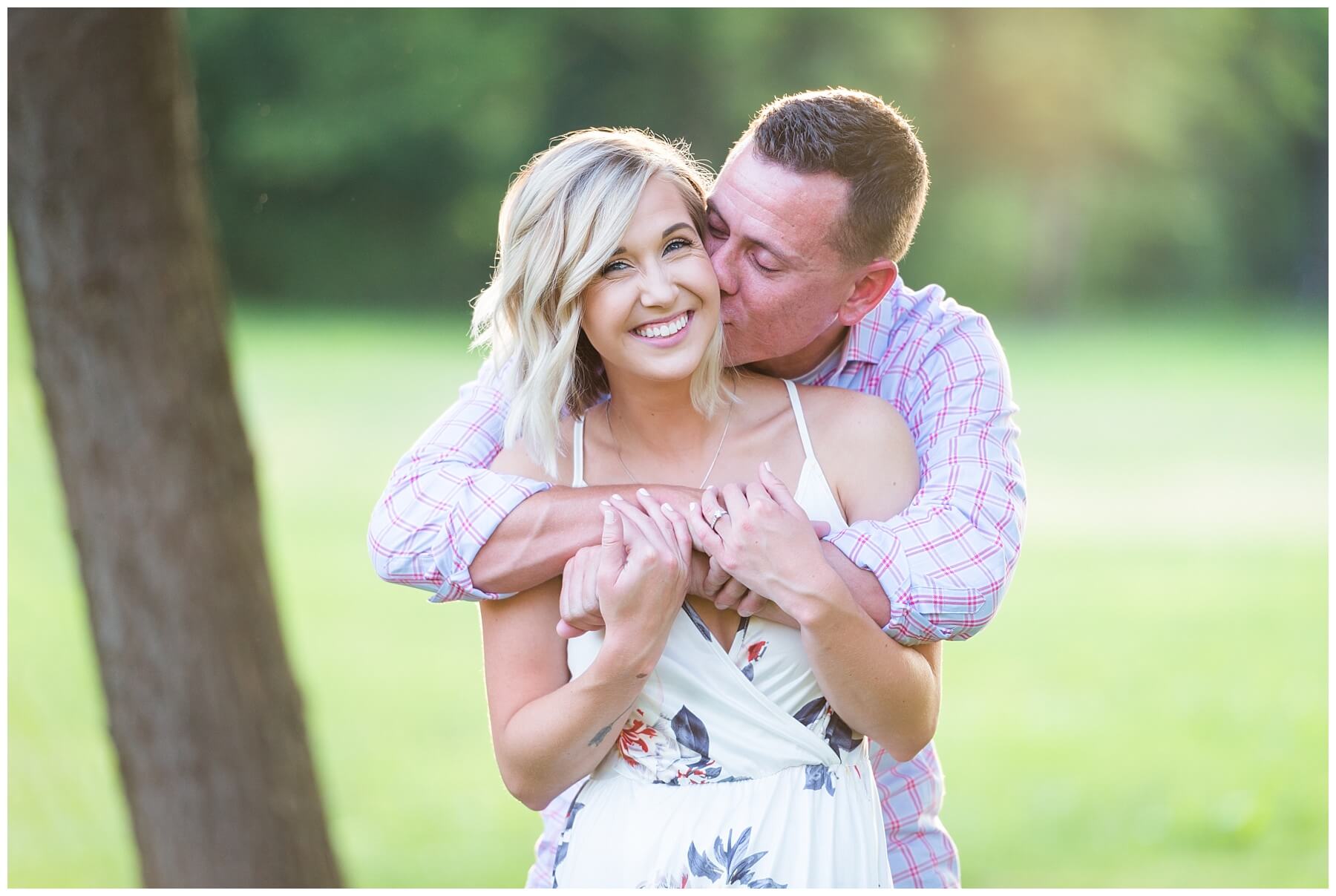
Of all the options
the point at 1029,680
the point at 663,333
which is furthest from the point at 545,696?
the point at 1029,680

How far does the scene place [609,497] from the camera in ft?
6.81

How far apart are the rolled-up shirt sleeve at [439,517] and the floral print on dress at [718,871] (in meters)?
0.52

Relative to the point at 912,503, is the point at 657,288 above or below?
above

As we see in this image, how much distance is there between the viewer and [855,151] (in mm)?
2316

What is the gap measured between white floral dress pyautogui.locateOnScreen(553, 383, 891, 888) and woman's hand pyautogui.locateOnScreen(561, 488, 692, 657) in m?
0.12

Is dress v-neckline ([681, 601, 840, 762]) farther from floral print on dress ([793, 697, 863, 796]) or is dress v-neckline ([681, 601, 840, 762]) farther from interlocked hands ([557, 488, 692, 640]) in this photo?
interlocked hands ([557, 488, 692, 640])

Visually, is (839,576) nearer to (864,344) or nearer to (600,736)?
(600,736)

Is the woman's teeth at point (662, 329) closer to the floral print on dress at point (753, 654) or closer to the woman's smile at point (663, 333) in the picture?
the woman's smile at point (663, 333)

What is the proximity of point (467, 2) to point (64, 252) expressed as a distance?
16726 millimetres

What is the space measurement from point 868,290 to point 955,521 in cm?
56

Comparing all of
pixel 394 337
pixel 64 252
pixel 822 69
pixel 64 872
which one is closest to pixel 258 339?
pixel 394 337

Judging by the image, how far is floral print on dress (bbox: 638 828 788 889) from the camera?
209 centimetres

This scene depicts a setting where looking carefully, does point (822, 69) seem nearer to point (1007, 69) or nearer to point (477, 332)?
point (1007, 69)

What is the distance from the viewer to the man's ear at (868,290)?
2.38 m
